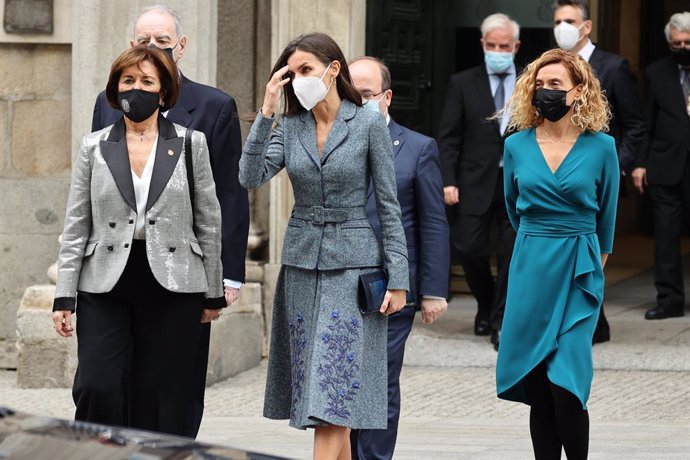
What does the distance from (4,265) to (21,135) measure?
78 centimetres

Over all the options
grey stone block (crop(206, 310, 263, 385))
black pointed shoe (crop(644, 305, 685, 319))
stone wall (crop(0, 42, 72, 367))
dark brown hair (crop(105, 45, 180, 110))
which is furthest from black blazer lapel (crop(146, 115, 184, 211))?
black pointed shoe (crop(644, 305, 685, 319))

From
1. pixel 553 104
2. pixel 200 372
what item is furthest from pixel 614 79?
pixel 200 372

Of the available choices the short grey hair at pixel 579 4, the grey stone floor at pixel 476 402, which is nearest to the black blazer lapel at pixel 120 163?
the grey stone floor at pixel 476 402

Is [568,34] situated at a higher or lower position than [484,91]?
higher

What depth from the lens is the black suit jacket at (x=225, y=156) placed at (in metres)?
7.42

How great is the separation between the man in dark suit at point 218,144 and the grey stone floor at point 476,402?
1.09m

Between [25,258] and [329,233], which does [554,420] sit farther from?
[25,258]

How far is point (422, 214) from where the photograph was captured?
7258 mm

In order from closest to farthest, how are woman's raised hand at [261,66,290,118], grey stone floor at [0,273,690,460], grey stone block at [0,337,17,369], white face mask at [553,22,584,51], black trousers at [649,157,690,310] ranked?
woman's raised hand at [261,66,290,118] < grey stone floor at [0,273,690,460] < white face mask at [553,22,584,51] < grey stone block at [0,337,17,369] < black trousers at [649,157,690,310]

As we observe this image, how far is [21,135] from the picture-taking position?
10.9 meters

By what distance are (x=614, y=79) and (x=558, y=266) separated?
12.7ft

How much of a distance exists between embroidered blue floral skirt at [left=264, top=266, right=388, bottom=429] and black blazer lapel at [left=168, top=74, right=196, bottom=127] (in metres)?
0.97

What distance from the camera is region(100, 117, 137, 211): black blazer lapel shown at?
672 cm

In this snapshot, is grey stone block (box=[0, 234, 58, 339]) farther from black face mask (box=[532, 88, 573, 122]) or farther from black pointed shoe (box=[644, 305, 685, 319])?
black face mask (box=[532, 88, 573, 122])
